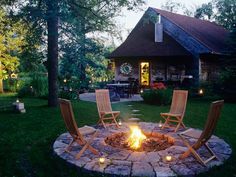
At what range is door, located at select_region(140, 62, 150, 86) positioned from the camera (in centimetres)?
2060

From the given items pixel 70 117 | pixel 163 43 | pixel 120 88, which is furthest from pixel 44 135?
pixel 163 43

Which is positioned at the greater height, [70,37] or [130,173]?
[70,37]

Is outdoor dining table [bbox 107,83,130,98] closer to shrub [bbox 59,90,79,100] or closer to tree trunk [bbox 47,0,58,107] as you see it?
shrub [bbox 59,90,79,100]

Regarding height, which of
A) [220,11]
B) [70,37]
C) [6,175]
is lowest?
[6,175]

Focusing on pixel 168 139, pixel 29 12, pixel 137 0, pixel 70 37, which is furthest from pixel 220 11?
Answer: pixel 168 139

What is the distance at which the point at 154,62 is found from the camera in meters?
20.3

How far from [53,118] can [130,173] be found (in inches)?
230

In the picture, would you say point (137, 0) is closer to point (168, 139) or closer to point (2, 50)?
point (168, 139)

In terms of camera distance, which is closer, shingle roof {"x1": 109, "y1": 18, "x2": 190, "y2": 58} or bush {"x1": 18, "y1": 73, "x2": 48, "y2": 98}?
bush {"x1": 18, "y1": 73, "x2": 48, "y2": 98}

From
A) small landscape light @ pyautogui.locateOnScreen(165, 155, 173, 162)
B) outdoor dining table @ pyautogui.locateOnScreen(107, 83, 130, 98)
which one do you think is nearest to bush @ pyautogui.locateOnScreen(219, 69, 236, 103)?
outdoor dining table @ pyautogui.locateOnScreen(107, 83, 130, 98)

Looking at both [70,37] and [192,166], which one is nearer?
[192,166]

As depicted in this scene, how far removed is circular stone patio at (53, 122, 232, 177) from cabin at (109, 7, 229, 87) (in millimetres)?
12945

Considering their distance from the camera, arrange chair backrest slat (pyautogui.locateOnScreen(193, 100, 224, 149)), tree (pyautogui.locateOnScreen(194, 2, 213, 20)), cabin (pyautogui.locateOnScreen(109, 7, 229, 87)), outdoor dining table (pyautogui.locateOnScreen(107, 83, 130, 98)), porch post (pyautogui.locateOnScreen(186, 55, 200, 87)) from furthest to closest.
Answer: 1. tree (pyautogui.locateOnScreen(194, 2, 213, 20))
2. cabin (pyautogui.locateOnScreen(109, 7, 229, 87))
3. porch post (pyautogui.locateOnScreen(186, 55, 200, 87))
4. outdoor dining table (pyautogui.locateOnScreen(107, 83, 130, 98))
5. chair backrest slat (pyautogui.locateOnScreen(193, 100, 224, 149))

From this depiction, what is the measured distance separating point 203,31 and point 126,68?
7052mm
